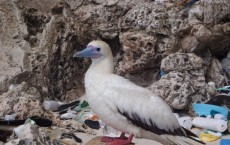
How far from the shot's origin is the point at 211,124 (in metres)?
5.68

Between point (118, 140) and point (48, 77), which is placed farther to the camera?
point (48, 77)

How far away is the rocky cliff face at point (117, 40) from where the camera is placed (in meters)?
6.91

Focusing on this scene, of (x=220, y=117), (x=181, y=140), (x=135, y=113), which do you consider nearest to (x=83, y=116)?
(x=220, y=117)

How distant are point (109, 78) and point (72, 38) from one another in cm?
344

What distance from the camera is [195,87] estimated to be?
21.6 ft

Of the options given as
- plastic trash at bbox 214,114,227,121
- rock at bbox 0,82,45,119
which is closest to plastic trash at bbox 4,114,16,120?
rock at bbox 0,82,45,119

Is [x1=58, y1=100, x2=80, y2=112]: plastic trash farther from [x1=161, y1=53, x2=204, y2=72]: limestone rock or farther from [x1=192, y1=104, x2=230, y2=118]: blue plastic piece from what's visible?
[x1=192, y1=104, x2=230, y2=118]: blue plastic piece

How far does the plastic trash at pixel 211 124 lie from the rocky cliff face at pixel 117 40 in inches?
27.5

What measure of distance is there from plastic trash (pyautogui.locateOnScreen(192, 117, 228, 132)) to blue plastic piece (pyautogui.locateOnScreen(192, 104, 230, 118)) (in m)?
0.27

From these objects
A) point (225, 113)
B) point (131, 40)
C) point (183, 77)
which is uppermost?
point (131, 40)

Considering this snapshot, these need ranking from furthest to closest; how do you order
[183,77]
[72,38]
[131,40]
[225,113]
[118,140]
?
1. [72,38]
2. [131,40]
3. [183,77]
4. [225,113]
5. [118,140]

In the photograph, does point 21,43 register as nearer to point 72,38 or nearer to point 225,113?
point 72,38

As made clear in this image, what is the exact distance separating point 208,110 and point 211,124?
1.54ft

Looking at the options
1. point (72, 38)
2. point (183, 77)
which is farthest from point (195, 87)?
→ point (72, 38)
